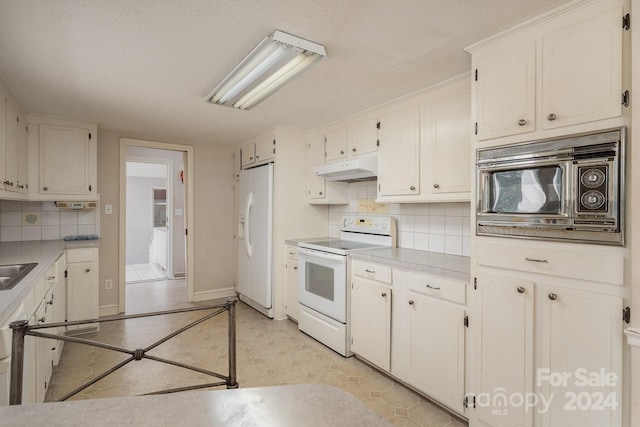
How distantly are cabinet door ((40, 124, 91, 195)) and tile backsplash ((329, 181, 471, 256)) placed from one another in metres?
2.92

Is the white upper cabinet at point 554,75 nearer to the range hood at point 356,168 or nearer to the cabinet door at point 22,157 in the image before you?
the range hood at point 356,168

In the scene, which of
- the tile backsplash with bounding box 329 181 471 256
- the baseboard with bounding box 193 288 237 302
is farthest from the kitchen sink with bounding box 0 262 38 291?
the tile backsplash with bounding box 329 181 471 256

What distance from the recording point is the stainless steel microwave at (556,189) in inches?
51.3

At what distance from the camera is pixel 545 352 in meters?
1.50

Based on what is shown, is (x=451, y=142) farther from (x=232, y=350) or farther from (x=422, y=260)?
(x=232, y=350)

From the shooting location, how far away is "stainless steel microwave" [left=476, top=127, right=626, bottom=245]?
4.28ft

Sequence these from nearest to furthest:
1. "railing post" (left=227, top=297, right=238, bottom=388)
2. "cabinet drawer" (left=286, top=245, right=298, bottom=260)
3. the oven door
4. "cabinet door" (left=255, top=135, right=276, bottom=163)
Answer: "railing post" (left=227, top=297, right=238, bottom=388)
the oven door
"cabinet drawer" (left=286, top=245, right=298, bottom=260)
"cabinet door" (left=255, top=135, right=276, bottom=163)

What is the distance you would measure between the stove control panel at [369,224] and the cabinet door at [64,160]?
279cm

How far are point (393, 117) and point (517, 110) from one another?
1.17m

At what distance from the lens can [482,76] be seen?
5.72 feet

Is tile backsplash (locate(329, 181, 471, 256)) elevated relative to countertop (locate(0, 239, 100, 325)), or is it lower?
elevated

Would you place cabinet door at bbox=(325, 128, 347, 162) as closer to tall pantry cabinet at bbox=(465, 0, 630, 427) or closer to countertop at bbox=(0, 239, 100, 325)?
tall pantry cabinet at bbox=(465, 0, 630, 427)

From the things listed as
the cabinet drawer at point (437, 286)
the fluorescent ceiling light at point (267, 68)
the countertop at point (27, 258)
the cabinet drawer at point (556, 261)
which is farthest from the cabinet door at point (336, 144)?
the countertop at point (27, 258)

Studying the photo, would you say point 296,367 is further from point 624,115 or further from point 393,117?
point 624,115
